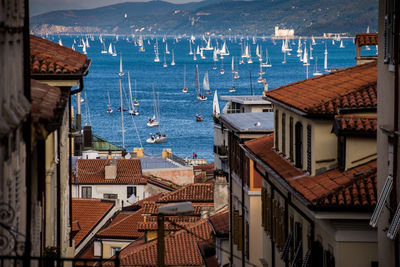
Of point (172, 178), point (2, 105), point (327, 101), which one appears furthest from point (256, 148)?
point (172, 178)

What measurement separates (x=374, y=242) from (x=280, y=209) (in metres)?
6.21

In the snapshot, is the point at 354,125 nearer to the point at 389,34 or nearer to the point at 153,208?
the point at 389,34

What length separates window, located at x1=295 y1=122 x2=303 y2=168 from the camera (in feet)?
68.7

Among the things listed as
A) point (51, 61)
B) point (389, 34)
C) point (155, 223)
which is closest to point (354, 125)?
point (389, 34)

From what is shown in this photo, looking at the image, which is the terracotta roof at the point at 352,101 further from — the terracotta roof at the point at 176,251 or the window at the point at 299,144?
the terracotta roof at the point at 176,251

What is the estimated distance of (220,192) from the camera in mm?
36719

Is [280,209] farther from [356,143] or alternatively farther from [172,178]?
[172,178]

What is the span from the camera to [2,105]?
8.88m

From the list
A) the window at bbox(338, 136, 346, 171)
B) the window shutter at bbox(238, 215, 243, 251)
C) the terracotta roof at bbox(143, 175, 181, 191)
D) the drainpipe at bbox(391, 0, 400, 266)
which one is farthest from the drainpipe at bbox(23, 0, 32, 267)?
the terracotta roof at bbox(143, 175, 181, 191)

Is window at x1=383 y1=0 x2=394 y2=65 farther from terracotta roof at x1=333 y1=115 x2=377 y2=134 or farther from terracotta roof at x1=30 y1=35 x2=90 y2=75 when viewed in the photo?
terracotta roof at x1=30 y1=35 x2=90 y2=75

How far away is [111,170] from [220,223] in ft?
95.4

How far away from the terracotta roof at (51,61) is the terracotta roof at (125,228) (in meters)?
22.2

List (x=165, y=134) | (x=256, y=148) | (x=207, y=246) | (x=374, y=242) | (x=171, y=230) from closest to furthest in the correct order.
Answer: (x=374, y=242) < (x=256, y=148) < (x=207, y=246) < (x=171, y=230) < (x=165, y=134)

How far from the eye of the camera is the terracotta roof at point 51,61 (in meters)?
19.1
